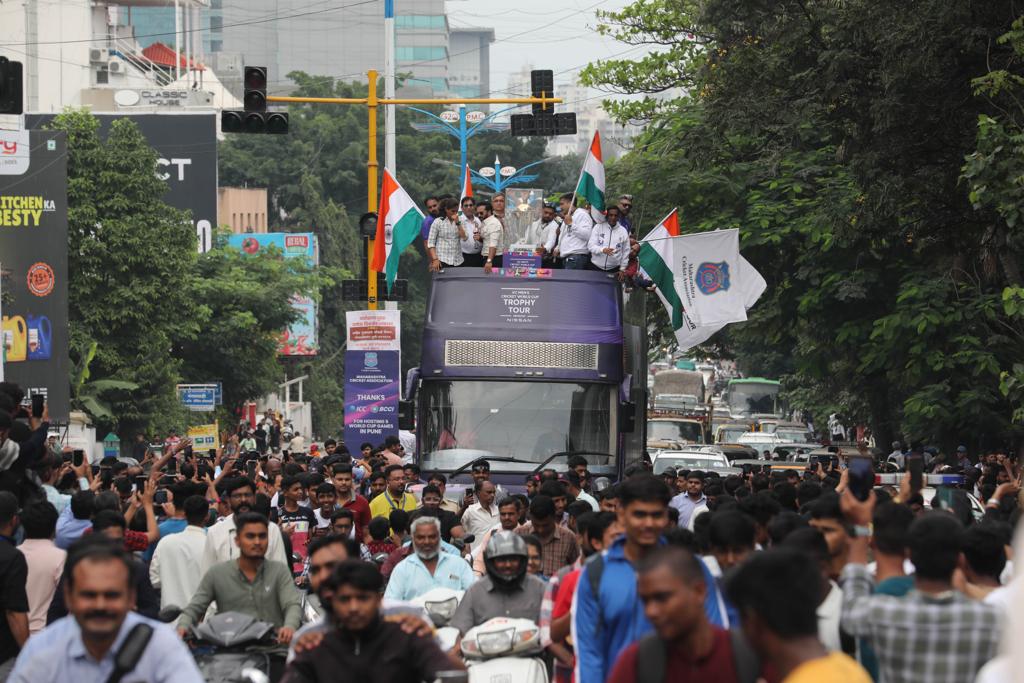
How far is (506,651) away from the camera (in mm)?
8820

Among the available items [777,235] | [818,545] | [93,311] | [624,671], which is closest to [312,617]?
[818,545]

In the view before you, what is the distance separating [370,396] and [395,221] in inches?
118

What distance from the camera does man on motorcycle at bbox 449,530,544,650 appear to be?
365 inches

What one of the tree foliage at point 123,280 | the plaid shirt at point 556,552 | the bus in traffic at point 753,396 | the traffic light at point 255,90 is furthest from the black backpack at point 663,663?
the bus in traffic at point 753,396

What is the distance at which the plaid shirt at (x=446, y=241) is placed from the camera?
70.5 feet

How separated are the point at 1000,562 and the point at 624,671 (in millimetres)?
2984

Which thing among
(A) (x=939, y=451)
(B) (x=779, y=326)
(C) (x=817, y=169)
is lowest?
(A) (x=939, y=451)

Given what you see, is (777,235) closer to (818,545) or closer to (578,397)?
(578,397)

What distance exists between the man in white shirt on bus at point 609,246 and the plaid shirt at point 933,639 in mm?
15724

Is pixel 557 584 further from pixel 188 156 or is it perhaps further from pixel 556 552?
pixel 188 156

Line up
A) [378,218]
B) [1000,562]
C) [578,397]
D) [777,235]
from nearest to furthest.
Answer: [1000,562], [578,397], [378,218], [777,235]

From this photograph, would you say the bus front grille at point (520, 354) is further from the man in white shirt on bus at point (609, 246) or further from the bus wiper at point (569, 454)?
the man in white shirt on bus at point (609, 246)

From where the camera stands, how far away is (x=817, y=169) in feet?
105

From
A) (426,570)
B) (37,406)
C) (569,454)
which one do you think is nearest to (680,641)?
(426,570)
